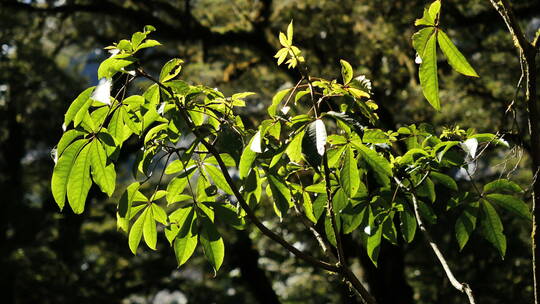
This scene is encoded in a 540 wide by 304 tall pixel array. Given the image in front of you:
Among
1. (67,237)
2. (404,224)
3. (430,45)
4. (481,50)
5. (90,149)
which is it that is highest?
(430,45)

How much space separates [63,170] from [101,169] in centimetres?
7

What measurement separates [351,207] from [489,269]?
16.8 ft

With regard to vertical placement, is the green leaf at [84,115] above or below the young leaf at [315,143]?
above

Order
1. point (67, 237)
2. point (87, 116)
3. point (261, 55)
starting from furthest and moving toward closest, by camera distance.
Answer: point (67, 237) < point (261, 55) < point (87, 116)

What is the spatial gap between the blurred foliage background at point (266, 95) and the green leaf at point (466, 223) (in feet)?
9.04

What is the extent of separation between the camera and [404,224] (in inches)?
49.4

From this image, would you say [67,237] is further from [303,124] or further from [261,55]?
[303,124]

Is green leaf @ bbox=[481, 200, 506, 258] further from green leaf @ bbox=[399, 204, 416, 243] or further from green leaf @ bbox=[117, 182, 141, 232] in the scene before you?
green leaf @ bbox=[117, 182, 141, 232]

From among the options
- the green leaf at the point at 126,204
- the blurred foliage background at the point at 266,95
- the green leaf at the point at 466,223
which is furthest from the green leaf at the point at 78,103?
the blurred foliage background at the point at 266,95

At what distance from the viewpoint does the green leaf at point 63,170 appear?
3.35ft

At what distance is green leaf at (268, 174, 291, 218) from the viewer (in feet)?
3.45

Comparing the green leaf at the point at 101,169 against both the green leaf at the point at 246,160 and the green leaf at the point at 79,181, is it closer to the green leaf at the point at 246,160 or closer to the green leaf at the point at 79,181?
the green leaf at the point at 79,181

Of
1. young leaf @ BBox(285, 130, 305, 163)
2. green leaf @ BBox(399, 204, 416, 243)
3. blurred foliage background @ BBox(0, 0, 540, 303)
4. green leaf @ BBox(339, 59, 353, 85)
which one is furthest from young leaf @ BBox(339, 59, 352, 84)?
blurred foliage background @ BBox(0, 0, 540, 303)

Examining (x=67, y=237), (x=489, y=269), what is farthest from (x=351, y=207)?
(x=67, y=237)
